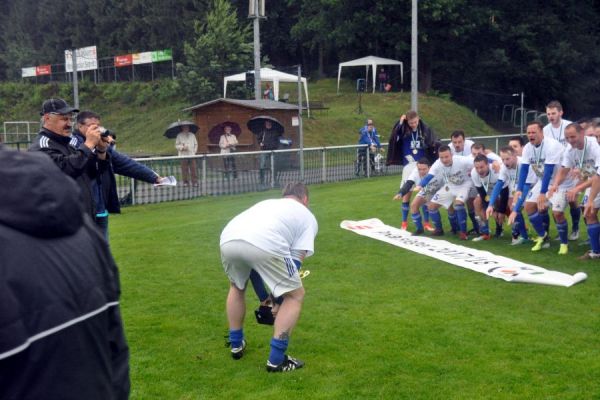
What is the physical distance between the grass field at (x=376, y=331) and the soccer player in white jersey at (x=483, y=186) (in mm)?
736

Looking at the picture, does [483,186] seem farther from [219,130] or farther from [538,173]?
[219,130]

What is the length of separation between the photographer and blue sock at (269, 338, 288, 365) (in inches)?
87.0

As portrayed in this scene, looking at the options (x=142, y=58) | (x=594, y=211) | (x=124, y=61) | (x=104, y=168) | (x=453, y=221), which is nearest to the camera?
(x=104, y=168)

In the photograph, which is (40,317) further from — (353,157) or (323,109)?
(323,109)

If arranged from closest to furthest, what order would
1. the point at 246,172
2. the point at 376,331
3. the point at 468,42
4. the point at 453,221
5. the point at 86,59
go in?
1. the point at 376,331
2. the point at 453,221
3. the point at 246,172
4. the point at 468,42
5. the point at 86,59

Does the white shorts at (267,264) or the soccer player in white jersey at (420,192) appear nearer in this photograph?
the white shorts at (267,264)

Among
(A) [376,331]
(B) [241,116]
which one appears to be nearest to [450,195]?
(A) [376,331]

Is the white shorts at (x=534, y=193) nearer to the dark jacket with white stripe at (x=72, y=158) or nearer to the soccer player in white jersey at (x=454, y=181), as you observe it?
the soccer player in white jersey at (x=454, y=181)

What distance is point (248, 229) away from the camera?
6574 mm

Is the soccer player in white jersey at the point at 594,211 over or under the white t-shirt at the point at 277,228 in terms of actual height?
under

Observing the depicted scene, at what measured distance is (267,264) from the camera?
6516 mm

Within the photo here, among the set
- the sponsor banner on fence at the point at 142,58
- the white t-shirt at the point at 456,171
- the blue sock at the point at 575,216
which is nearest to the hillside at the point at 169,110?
the sponsor banner on fence at the point at 142,58

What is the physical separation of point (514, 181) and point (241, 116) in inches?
601

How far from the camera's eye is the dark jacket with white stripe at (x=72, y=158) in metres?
6.95
